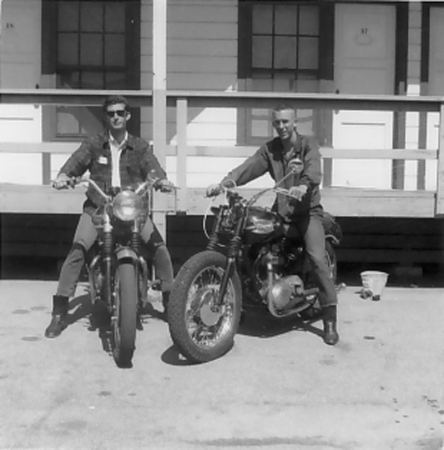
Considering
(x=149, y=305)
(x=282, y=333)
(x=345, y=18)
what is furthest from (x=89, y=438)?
(x=345, y=18)

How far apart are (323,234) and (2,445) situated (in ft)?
10.4

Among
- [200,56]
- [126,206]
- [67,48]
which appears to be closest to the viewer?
[126,206]

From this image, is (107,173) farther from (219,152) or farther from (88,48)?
(88,48)

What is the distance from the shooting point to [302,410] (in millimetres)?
4906

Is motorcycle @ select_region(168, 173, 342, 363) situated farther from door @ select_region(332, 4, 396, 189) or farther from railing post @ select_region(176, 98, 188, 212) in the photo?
door @ select_region(332, 4, 396, 189)

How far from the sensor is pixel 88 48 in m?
10.5

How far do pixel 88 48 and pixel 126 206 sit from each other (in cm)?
522

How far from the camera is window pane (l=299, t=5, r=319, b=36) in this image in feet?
34.4

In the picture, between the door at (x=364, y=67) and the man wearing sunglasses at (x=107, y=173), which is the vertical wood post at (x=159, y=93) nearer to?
the man wearing sunglasses at (x=107, y=173)

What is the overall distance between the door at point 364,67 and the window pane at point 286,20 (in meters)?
0.54

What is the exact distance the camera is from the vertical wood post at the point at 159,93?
318 inches

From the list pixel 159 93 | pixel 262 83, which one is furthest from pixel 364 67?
pixel 159 93

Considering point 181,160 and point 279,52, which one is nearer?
point 181,160

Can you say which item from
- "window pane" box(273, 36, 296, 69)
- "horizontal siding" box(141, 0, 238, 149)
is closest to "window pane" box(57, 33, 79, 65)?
"horizontal siding" box(141, 0, 238, 149)
